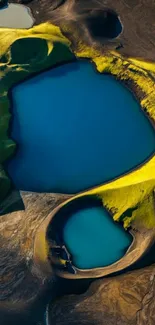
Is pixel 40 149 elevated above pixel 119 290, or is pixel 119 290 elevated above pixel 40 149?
pixel 40 149

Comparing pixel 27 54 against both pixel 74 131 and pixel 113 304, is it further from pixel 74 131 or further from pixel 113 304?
pixel 113 304

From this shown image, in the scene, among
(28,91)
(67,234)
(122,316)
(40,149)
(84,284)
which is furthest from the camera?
(28,91)

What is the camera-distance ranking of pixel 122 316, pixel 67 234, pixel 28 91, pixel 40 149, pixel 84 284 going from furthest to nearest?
pixel 28 91
pixel 40 149
pixel 67 234
pixel 84 284
pixel 122 316

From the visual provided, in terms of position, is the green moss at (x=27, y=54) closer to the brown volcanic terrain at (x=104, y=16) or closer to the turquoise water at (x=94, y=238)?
the brown volcanic terrain at (x=104, y=16)

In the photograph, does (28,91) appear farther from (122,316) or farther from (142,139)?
(122,316)

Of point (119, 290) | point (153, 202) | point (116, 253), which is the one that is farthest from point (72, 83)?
point (119, 290)

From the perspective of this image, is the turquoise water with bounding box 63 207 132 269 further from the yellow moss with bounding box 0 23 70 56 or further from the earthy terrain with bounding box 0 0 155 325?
the yellow moss with bounding box 0 23 70 56

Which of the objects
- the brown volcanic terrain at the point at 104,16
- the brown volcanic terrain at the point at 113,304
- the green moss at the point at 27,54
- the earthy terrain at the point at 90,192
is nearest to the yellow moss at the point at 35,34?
the green moss at the point at 27,54
